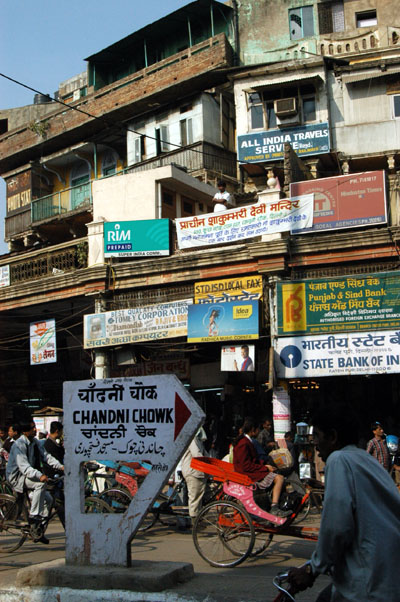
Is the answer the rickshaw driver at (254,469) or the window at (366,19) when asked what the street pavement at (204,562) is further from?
the window at (366,19)

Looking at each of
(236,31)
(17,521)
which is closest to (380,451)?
(17,521)

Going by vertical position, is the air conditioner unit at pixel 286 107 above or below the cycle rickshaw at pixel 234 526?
above

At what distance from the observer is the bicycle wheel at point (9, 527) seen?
8180mm

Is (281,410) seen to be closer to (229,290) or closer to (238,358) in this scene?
(238,358)

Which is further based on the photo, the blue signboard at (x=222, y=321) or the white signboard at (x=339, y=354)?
the blue signboard at (x=222, y=321)

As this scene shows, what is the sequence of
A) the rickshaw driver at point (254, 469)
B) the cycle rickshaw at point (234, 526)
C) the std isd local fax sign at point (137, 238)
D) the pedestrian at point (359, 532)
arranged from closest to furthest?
the pedestrian at point (359, 532) < the cycle rickshaw at point (234, 526) < the rickshaw driver at point (254, 469) < the std isd local fax sign at point (137, 238)

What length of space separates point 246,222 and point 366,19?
12.2 metres

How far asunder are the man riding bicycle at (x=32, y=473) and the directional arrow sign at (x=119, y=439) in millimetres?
3105

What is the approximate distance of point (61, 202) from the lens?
86.3 feet

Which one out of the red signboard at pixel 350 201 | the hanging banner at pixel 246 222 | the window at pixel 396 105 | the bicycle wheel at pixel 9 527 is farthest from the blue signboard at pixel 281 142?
the bicycle wheel at pixel 9 527

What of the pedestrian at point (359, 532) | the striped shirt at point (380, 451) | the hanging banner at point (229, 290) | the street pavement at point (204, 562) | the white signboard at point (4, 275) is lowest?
the street pavement at point (204, 562)

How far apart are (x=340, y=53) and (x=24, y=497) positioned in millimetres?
18579

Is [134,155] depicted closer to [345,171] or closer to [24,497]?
[345,171]

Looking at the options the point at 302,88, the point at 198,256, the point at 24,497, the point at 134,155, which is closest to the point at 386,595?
the point at 24,497
